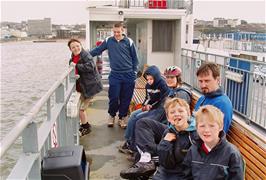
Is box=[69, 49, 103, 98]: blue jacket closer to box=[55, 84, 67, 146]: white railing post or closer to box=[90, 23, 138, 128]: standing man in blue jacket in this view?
box=[90, 23, 138, 128]: standing man in blue jacket

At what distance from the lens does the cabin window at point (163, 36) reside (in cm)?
1062

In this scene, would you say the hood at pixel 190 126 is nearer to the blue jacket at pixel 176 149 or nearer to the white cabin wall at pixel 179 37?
the blue jacket at pixel 176 149

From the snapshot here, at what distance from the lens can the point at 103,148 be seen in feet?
16.2

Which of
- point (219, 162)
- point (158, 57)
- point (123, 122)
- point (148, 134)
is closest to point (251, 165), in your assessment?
point (219, 162)

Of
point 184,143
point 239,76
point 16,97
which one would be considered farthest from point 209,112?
point 16,97

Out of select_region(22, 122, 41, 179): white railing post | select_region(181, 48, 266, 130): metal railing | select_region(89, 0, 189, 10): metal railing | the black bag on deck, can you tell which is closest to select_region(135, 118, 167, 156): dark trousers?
the black bag on deck

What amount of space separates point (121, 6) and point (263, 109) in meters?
6.97

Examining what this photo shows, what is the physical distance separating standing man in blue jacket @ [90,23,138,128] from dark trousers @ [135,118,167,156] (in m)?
1.82

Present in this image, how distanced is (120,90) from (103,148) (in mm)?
1113

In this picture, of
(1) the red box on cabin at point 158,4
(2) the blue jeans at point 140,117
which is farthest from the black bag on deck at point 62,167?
(1) the red box on cabin at point 158,4

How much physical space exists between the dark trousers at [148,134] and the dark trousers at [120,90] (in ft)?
5.95

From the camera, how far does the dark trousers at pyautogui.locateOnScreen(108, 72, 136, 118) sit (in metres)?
5.49

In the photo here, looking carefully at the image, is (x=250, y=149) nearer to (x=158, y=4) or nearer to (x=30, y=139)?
(x=30, y=139)

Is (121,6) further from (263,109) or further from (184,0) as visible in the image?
(263,109)
